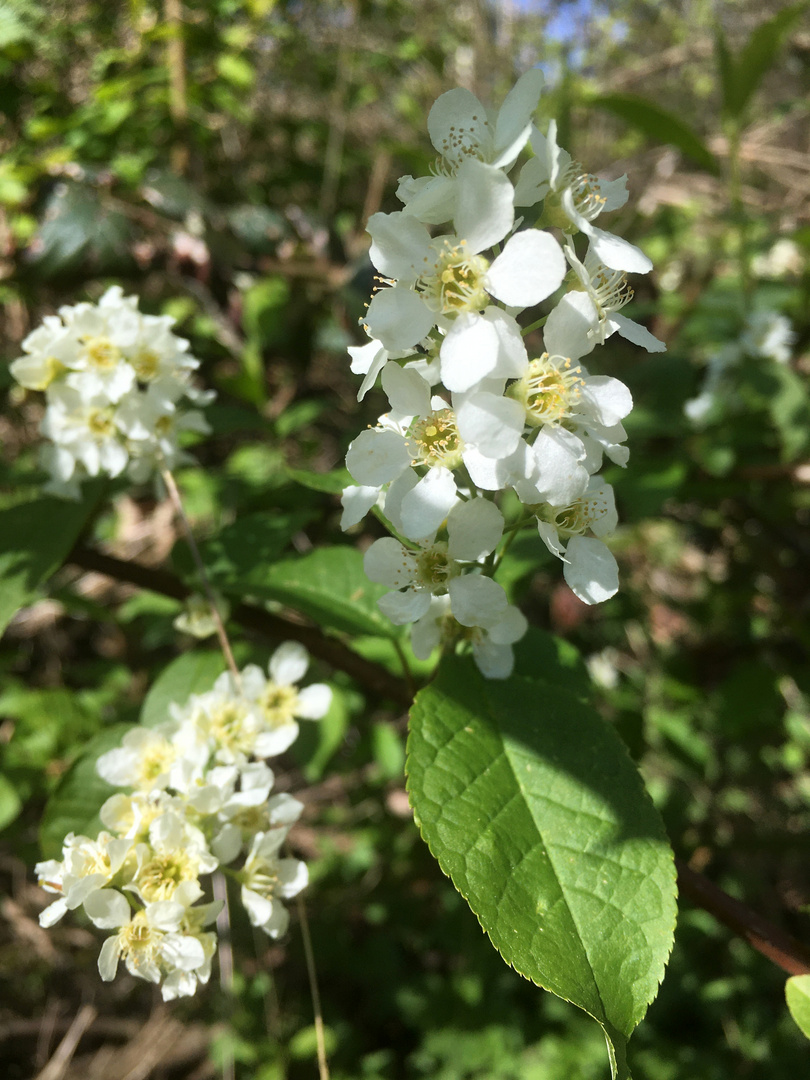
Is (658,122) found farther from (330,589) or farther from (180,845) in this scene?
(180,845)

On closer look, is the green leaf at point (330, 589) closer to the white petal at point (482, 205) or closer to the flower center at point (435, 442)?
the flower center at point (435, 442)

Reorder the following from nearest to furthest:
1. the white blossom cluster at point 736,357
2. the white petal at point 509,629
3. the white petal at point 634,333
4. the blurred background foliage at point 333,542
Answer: the white petal at point 634,333, the white petal at point 509,629, the blurred background foliage at point 333,542, the white blossom cluster at point 736,357

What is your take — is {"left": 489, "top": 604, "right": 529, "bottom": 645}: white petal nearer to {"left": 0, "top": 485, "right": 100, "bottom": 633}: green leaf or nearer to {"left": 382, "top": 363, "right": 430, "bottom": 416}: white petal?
{"left": 382, "top": 363, "right": 430, "bottom": 416}: white petal

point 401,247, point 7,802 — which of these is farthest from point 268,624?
point 7,802

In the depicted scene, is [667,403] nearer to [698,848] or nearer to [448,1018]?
[698,848]

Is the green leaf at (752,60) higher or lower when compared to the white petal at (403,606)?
higher

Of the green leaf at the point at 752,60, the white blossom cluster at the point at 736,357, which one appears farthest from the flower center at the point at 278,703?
the green leaf at the point at 752,60

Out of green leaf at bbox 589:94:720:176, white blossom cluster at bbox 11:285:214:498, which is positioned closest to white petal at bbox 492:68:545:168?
white blossom cluster at bbox 11:285:214:498
